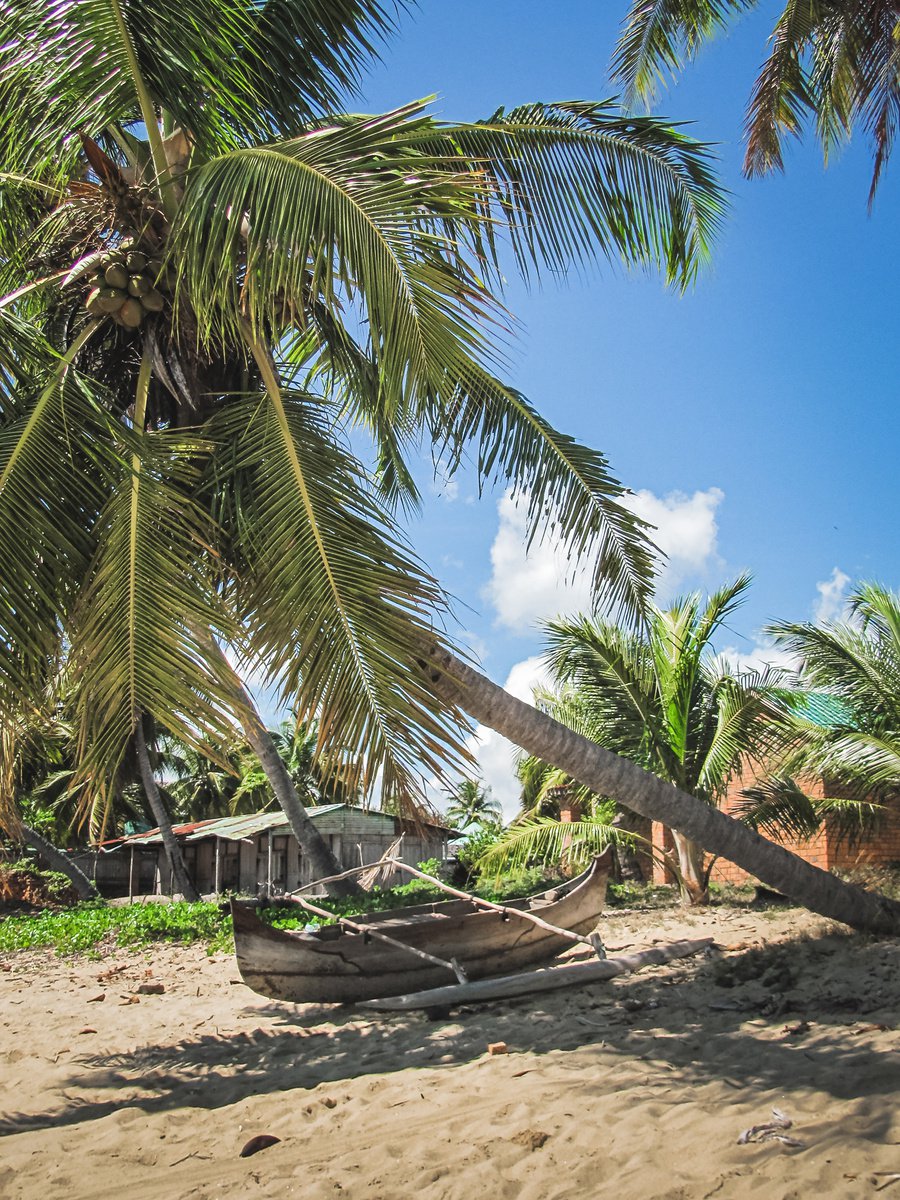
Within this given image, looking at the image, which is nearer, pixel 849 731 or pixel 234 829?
pixel 849 731

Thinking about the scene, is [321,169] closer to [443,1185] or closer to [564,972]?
[443,1185]

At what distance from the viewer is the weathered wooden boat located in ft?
25.1

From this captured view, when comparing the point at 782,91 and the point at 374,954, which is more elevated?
the point at 782,91

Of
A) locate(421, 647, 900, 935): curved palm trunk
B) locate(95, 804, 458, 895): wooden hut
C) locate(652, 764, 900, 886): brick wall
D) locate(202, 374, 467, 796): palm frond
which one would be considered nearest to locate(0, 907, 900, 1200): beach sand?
locate(421, 647, 900, 935): curved palm trunk

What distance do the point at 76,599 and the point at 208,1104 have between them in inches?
126

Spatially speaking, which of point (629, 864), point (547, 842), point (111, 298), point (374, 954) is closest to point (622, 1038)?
point (374, 954)

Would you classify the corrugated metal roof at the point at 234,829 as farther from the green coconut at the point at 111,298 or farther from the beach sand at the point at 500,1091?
the green coconut at the point at 111,298

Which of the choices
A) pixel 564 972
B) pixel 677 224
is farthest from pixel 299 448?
pixel 564 972

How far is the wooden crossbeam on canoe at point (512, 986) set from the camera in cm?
743

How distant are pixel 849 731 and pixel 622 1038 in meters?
6.75

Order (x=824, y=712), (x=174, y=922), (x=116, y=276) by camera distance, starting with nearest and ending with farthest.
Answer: (x=116, y=276) → (x=174, y=922) → (x=824, y=712)

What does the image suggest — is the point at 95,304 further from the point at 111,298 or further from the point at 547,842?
the point at 547,842

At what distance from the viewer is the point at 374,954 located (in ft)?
25.8

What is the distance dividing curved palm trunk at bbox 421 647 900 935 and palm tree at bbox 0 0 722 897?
726 mm
